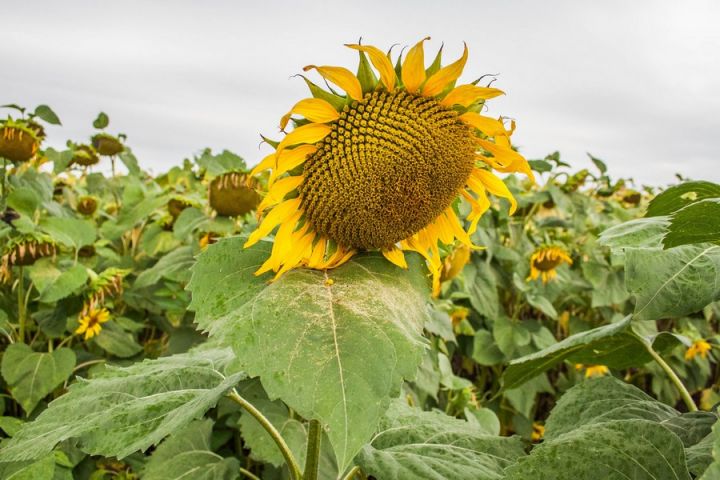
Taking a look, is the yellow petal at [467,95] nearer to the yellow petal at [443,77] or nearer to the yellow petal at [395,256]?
the yellow petal at [443,77]

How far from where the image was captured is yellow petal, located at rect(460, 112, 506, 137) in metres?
0.99

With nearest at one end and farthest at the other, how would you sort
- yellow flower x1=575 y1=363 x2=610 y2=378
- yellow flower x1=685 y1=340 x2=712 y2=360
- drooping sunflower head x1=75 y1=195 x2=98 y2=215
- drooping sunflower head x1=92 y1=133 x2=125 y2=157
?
drooping sunflower head x1=75 y1=195 x2=98 y2=215, drooping sunflower head x1=92 y1=133 x2=125 y2=157, yellow flower x1=575 y1=363 x2=610 y2=378, yellow flower x1=685 y1=340 x2=712 y2=360

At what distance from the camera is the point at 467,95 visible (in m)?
0.98

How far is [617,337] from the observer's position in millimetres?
1204

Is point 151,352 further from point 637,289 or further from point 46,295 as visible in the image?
point 637,289

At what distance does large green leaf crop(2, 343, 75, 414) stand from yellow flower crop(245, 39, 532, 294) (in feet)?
4.61

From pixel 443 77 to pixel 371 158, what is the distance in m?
0.19

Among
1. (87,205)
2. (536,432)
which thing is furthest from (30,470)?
(536,432)

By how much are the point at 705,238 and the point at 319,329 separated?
1.88ft

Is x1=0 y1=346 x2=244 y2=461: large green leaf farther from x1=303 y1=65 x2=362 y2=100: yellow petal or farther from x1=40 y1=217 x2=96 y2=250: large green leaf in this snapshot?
x1=40 y1=217 x2=96 y2=250: large green leaf

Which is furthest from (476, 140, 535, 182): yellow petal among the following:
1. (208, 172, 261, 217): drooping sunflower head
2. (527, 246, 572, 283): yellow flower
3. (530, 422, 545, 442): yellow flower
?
(530, 422, 545, 442): yellow flower

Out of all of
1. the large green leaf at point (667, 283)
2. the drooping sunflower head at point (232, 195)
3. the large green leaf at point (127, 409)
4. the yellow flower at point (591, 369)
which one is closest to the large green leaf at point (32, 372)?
the drooping sunflower head at point (232, 195)

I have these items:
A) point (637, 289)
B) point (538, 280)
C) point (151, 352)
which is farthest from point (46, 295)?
point (538, 280)

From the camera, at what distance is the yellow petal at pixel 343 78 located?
905mm
